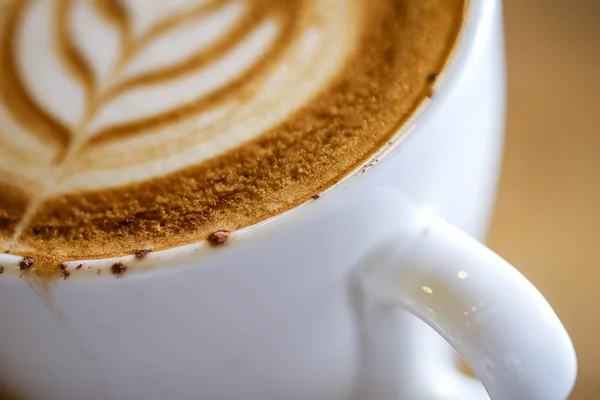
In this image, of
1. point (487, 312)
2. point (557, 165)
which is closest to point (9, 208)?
point (487, 312)

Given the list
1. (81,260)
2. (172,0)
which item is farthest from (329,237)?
(172,0)

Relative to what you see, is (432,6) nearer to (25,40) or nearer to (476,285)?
(476,285)

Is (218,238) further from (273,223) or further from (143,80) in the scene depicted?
(143,80)

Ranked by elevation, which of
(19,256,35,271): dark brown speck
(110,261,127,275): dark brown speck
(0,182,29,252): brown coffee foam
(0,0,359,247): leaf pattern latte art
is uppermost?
(0,0,359,247): leaf pattern latte art

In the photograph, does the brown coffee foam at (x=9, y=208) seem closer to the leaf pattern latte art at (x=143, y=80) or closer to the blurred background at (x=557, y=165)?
the leaf pattern latte art at (x=143, y=80)

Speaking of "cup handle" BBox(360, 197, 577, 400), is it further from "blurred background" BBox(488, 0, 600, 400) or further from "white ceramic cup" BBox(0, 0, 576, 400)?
"blurred background" BBox(488, 0, 600, 400)

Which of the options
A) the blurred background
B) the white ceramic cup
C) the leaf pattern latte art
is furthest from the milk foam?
the blurred background
